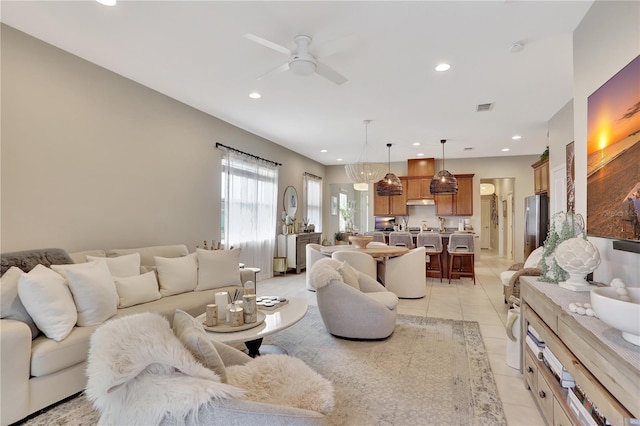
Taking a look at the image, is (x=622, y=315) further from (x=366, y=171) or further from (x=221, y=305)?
(x=366, y=171)

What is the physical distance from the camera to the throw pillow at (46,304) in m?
2.15

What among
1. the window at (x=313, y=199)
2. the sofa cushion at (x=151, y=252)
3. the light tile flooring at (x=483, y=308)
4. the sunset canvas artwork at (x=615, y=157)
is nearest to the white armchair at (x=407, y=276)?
the light tile flooring at (x=483, y=308)

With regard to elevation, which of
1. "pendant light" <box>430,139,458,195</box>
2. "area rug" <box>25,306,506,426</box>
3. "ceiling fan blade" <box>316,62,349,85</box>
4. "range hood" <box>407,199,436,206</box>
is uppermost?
"ceiling fan blade" <box>316,62,349,85</box>

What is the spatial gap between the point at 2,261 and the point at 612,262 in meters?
4.22

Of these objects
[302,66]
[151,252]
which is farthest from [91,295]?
[302,66]

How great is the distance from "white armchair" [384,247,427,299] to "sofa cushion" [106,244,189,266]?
10.2ft

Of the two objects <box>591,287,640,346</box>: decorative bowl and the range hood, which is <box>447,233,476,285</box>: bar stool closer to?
the range hood

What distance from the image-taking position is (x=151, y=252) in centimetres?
369

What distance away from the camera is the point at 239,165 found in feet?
18.9

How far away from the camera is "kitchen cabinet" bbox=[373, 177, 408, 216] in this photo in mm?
8633

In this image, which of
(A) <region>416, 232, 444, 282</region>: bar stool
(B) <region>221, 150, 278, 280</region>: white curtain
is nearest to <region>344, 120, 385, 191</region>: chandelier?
(A) <region>416, 232, 444, 282</region>: bar stool

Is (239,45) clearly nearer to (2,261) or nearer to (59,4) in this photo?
(59,4)

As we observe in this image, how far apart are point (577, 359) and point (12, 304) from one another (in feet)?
10.8

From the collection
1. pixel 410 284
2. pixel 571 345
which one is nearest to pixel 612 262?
pixel 571 345
